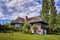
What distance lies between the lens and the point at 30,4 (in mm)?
13344

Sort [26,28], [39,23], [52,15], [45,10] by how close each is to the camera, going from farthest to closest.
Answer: [45,10] < [52,15] < [39,23] < [26,28]

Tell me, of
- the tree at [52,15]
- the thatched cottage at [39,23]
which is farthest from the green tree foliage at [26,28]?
the tree at [52,15]

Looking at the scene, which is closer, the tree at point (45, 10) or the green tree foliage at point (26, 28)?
the green tree foliage at point (26, 28)

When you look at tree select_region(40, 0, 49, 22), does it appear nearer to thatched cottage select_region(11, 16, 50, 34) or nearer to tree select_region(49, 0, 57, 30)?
tree select_region(49, 0, 57, 30)

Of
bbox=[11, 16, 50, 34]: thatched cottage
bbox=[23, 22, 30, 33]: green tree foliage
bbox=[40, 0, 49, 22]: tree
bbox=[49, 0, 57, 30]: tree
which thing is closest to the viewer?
bbox=[23, 22, 30, 33]: green tree foliage

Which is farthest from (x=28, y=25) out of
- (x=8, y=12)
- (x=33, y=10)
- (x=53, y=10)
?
(x=53, y=10)

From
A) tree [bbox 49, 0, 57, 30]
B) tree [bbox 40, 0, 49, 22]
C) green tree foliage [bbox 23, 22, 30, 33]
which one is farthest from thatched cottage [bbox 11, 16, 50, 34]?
green tree foliage [bbox 23, 22, 30, 33]

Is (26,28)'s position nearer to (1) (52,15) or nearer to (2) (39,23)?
(2) (39,23)

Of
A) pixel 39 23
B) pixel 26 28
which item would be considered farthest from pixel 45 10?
pixel 26 28

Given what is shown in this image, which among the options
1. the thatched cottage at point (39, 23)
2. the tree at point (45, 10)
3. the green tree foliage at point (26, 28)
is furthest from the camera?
the tree at point (45, 10)

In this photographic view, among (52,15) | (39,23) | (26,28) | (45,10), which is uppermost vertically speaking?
(45,10)

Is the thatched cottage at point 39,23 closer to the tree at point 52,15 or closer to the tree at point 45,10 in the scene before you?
the tree at point 52,15

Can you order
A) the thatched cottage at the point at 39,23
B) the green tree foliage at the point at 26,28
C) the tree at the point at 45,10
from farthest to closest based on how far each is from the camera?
the tree at the point at 45,10 → the thatched cottage at the point at 39,23 → the green tree foliage at the point at 26,28

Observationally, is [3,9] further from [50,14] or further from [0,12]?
[50,14]
